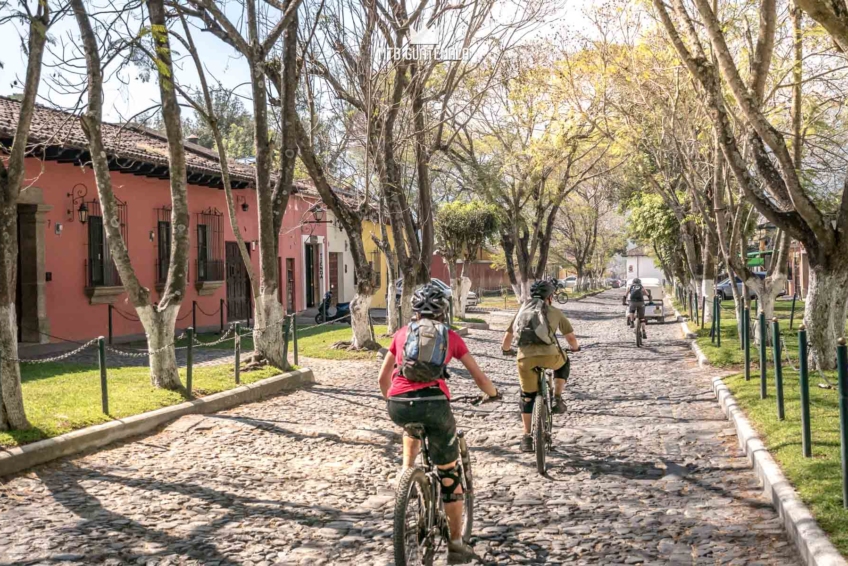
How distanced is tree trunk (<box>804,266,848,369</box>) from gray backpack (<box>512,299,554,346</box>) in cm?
477

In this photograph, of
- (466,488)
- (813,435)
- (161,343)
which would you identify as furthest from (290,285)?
(466,488)

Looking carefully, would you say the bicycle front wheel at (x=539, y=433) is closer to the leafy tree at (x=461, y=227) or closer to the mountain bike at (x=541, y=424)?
the mountain bike at (x=541, y=424)

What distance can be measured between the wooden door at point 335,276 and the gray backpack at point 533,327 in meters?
26.9

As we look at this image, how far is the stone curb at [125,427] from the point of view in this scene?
6852 millimetres

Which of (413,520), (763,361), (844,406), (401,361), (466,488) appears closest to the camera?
(413,520)

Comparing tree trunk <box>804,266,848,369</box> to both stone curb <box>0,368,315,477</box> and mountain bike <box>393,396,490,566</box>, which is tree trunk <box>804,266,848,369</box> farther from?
mountain bike <box>393,396,490,566</box>

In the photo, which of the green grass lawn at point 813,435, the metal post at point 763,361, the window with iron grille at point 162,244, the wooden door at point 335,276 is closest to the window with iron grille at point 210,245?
the window with iron grille at point 162,244

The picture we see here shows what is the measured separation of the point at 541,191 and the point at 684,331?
6.52 metres

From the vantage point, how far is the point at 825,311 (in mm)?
10227

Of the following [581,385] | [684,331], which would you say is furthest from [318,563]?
[684,331]

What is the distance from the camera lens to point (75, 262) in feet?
55.4

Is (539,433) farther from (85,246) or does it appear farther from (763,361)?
(85,246)

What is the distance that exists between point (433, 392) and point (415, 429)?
0.21 metres

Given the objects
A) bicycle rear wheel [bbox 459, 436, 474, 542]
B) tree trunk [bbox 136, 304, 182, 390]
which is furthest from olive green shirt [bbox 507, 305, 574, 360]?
tree trunk [bbox 136, 304, 182, 390]
